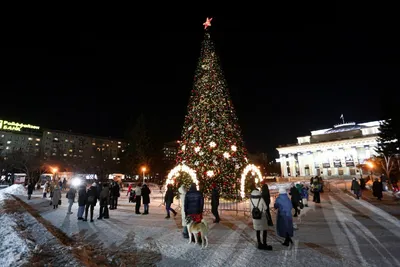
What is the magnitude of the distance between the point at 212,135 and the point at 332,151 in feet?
243

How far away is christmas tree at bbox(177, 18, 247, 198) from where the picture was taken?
17.8 metres

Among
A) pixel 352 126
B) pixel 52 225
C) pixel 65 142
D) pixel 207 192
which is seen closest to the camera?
pixel 52 225

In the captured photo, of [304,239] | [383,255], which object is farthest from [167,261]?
[383,255]

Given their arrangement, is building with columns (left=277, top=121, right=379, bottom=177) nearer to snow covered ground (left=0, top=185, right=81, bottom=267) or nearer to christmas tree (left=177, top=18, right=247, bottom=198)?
christmas tree (left=177, top=18, right=247, bottom=198)

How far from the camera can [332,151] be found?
78438 mm

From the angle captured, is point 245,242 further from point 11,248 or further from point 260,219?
point 11,248

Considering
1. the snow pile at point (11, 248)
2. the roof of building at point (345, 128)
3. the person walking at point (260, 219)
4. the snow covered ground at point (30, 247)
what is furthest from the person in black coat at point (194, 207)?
the roof of building at point (345, 128)

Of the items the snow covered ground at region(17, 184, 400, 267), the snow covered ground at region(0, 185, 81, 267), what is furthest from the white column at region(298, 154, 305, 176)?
the snow covered ground at region(0, 185, 81, 267)

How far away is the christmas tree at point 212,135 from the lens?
17.8 m

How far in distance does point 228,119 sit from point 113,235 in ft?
41.1

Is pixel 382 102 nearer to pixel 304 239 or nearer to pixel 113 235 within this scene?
pixel 304 239

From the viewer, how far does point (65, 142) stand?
10769 cm

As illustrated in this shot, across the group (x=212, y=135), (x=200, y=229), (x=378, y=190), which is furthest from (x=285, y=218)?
(x=378, y=190)

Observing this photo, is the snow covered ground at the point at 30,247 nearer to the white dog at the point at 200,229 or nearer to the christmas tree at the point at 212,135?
the white dog at the point at 200,229
